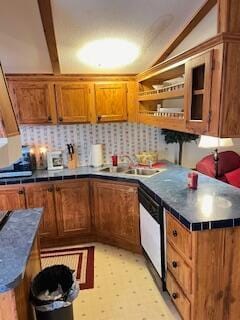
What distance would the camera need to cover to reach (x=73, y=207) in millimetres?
3283

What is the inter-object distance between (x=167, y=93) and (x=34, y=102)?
1712 millimetres

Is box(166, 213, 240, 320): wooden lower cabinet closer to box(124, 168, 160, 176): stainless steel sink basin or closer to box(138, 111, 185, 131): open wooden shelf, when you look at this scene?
box(138, 111, 185, 131): open wooden shelf

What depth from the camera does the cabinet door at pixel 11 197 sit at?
3.11 meters

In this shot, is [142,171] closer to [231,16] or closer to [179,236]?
[179,236]

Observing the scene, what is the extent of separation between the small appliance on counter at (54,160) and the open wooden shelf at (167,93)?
4.49 ft

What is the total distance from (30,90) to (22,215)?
5.81ft

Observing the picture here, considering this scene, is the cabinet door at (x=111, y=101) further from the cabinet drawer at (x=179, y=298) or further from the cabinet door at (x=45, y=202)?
the cabinet drawer at (x=179, y=298)

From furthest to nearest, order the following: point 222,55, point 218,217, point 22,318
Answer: point 218,217 → point 222,55 → point 22,318

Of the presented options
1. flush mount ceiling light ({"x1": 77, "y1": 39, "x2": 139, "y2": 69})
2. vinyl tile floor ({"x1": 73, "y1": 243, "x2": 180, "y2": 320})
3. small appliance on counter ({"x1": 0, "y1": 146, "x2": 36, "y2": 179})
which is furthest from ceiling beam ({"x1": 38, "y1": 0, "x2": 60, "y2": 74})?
vinyl tile floor ({"x1": 73, "y1": 243, "x2": 180, "y2": 320})

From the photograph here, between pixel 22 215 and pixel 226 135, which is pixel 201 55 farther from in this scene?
pixel 22 215

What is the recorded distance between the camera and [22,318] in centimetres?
144

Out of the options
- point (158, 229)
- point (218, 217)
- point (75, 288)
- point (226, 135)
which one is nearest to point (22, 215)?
point (75, 288)

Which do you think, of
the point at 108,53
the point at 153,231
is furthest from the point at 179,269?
the point at 108,53

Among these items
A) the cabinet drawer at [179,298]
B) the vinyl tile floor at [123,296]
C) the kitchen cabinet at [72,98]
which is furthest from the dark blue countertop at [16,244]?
the kitchen cabinet at [72,98]
